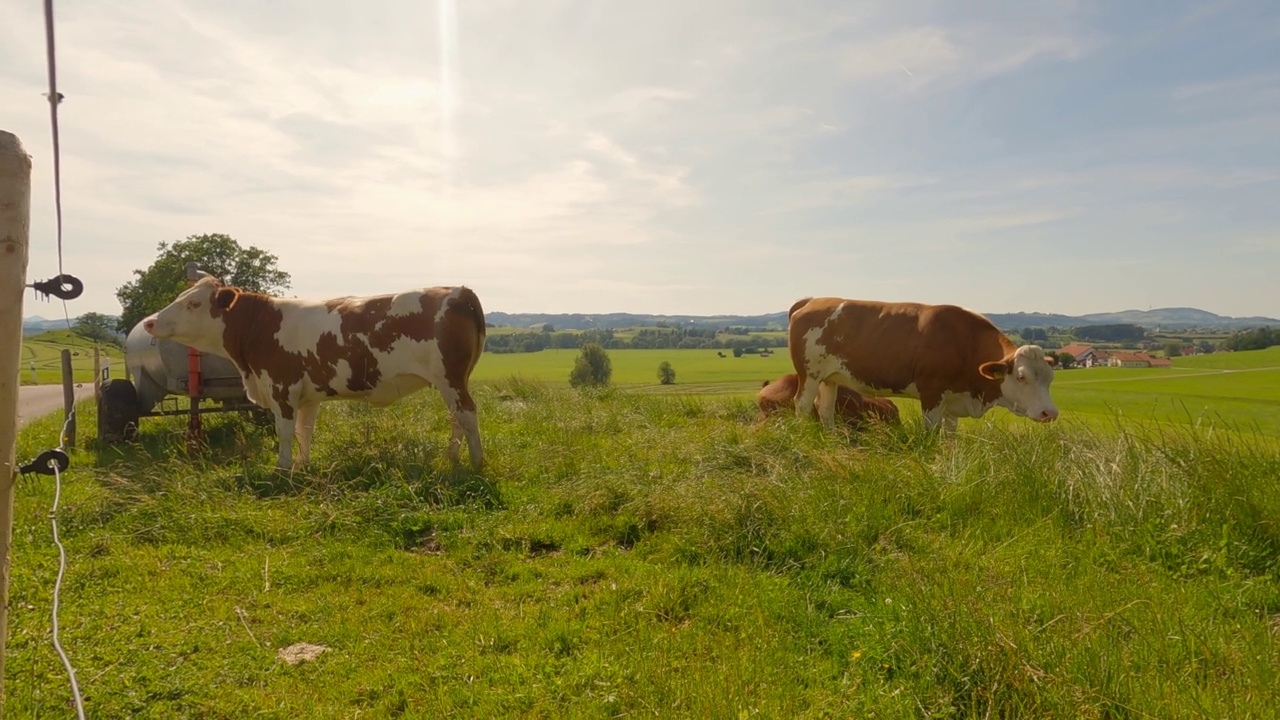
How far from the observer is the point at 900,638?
10.5 feet

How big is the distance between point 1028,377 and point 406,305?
24.9ft

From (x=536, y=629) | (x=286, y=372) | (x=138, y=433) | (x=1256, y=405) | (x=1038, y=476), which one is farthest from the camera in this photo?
(x=1256, y=405)

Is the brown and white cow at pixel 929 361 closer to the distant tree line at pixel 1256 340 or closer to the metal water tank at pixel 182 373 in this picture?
the metal water tank at pixel 182 373

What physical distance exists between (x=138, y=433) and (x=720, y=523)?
9380 mm

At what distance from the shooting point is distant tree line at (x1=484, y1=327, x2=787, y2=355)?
5803 centimetres

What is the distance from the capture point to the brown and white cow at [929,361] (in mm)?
8094

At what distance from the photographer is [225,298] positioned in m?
7.98

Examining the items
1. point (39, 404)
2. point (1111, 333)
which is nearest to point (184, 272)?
point (39, 404)

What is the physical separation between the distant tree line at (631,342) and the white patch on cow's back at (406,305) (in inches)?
1697

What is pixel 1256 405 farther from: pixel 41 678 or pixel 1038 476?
pixel 41 678

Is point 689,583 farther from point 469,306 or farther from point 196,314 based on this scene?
point 196,314

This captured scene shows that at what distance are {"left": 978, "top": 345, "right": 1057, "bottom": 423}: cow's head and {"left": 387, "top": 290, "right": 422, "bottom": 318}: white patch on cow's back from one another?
688 centimetres

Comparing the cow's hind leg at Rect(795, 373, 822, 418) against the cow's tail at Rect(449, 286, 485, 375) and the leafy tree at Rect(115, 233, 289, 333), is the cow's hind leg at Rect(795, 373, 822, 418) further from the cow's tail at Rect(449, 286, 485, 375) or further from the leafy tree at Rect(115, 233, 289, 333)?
the leafy tree at Rect(115, 233, 289, 333)

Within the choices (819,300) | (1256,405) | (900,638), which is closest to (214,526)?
(900,638)
